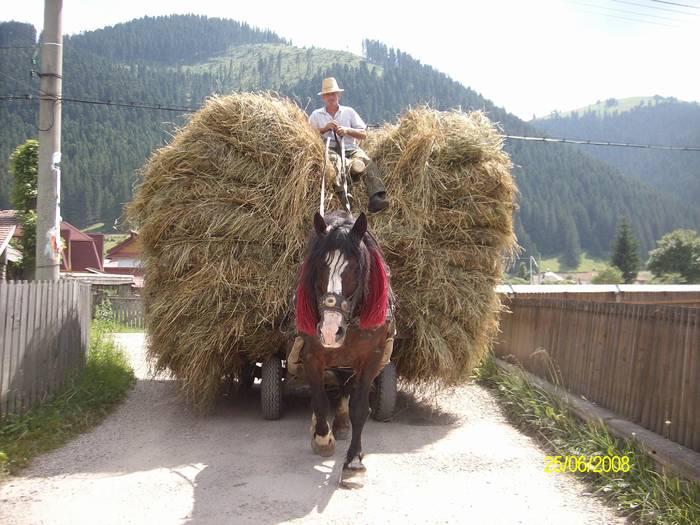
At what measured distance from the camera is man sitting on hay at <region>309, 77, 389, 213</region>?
689cm

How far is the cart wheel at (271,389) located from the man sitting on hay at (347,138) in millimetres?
2003

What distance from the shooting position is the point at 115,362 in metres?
9.59

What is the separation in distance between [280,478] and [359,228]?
84.9 inches

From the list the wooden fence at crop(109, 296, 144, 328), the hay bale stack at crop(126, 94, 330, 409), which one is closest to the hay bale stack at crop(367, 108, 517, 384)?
the hay bale stack at crop(126, 94, 330, 409)

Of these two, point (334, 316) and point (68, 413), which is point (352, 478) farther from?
point (68, 413)

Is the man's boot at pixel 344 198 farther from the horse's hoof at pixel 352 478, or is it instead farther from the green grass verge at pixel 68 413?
the green grass verge at pixel 68 413

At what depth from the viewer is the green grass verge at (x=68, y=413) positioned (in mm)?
5719

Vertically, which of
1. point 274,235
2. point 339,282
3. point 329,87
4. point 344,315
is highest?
point 329,87

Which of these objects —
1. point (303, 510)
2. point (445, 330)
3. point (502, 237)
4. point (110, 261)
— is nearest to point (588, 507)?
point (303, 510)

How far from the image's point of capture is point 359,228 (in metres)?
5.04

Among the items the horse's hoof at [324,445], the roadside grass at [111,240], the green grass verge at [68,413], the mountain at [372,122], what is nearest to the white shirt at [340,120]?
the horse's hoof at [324,445]

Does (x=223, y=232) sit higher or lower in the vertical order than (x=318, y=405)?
higher

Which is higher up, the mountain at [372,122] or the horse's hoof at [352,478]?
the mountain at [372,122]

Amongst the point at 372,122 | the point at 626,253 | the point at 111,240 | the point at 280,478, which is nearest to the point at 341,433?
the point at 280,478
